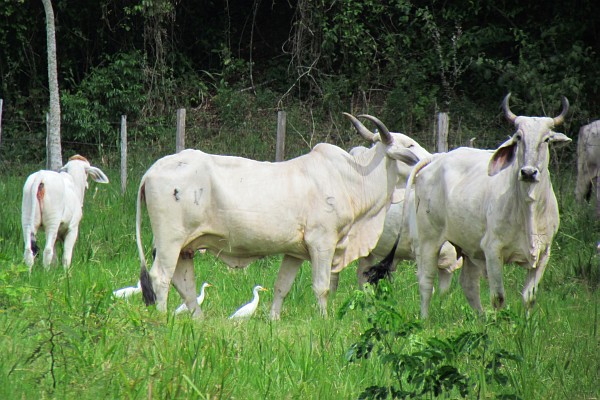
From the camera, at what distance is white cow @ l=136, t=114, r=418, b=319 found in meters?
7.39

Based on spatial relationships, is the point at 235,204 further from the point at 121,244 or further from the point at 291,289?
the point at 121,244

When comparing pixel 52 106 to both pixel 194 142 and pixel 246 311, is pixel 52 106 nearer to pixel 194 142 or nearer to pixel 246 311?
pixel 194 142

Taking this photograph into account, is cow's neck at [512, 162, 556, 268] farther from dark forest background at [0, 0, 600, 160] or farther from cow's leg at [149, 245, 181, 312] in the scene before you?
dark forest background at [0, 0, 600, 160]

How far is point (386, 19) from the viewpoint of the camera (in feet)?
64.9

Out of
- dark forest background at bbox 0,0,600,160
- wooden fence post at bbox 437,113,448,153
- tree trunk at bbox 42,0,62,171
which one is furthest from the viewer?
dark forest background at bbox 0,0,600,160

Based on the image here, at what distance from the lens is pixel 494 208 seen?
23.0 feet

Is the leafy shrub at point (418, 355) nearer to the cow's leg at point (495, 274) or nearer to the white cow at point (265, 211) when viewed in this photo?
the cow's leg at point (495, 274)

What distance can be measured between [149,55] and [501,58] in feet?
22.1

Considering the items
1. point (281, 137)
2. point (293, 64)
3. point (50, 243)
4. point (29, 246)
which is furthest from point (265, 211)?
point (293, 64)

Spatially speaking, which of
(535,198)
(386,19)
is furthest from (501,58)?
(535,198)

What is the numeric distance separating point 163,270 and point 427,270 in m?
2.04

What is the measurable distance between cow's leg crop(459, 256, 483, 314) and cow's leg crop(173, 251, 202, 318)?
2136mm

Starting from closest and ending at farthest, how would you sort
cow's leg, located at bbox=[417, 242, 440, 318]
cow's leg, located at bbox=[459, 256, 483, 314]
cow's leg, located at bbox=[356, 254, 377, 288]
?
cow's leg, located at bbox=[417, 242, 440, 318] → cow's leg, located at bbox=[459, 256, 483, 314] → cow's leg, located at bbox=[356, 254, 377, 288]

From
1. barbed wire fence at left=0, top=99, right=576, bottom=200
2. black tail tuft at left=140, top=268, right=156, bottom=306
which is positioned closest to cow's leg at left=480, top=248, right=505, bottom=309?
black tail tuft at left=140, top=268, right=156, bottom=306
